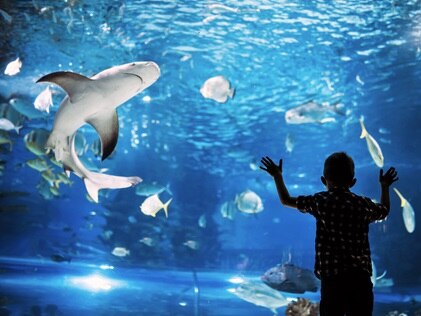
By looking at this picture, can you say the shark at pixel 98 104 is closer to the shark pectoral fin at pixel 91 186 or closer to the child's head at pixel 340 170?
the shark pectoral fin at pixel 91 186

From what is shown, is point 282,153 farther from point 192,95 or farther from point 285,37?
point 285,37

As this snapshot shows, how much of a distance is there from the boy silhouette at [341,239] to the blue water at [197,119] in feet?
19.9

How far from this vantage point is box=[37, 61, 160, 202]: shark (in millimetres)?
3439

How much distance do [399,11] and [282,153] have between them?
14093mm

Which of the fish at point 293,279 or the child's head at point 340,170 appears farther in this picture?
the fish at point 293,279

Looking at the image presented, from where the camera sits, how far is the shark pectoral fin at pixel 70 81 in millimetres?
3330

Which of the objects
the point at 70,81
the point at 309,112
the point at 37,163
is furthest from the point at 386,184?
the point at 37,163

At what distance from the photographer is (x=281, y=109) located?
15711 mm

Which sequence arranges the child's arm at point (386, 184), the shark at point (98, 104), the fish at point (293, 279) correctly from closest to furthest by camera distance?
the child's arm at point (386, 184)
the shark at point (98, 104)
the fish at point (293, 279)

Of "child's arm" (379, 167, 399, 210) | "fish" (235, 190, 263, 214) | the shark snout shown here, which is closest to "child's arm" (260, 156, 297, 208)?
"child's arm" (379, 167, 399, 210)

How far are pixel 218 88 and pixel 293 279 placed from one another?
A: 3.66 m

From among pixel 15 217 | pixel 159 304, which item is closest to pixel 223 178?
pixel 15 217

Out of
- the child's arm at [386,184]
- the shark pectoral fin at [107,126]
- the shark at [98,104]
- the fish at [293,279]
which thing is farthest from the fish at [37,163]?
the child's arm at [386,184]

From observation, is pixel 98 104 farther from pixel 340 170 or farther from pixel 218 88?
pixel 218 88
